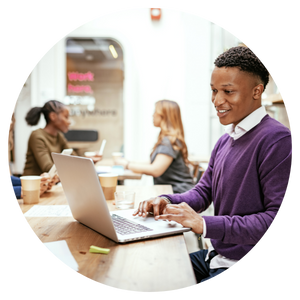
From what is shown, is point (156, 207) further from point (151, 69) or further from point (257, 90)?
point (151, 69)

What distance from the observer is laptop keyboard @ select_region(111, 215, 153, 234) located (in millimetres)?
864

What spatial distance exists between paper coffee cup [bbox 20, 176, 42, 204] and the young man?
0.48 metres

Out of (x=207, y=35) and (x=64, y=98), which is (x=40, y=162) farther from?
(x=207, y=35)

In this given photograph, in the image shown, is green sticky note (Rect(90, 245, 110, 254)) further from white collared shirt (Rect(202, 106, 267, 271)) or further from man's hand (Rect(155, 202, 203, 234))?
white collared shirt (Rect(202, 106, 267, 271))

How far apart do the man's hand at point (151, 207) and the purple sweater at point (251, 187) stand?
18 centimetres

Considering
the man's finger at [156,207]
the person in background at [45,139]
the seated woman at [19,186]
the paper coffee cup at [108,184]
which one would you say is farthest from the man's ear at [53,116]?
the man's finger at [156,207]

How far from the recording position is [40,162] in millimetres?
2215

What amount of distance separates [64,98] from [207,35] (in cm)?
181

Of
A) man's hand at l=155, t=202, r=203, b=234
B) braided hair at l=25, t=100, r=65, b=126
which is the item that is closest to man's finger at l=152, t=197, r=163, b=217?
man's hand at l=155, t=202, r=203, b=234

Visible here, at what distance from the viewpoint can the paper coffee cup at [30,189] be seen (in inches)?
48.1

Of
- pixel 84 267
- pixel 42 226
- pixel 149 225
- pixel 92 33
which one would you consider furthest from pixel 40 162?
pixel 92 33

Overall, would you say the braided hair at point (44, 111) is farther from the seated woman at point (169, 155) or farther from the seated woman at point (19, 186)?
the seated woman at point (19, 186)

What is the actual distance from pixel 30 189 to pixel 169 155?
0.96m

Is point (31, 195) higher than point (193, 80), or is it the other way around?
point (193, 80)
